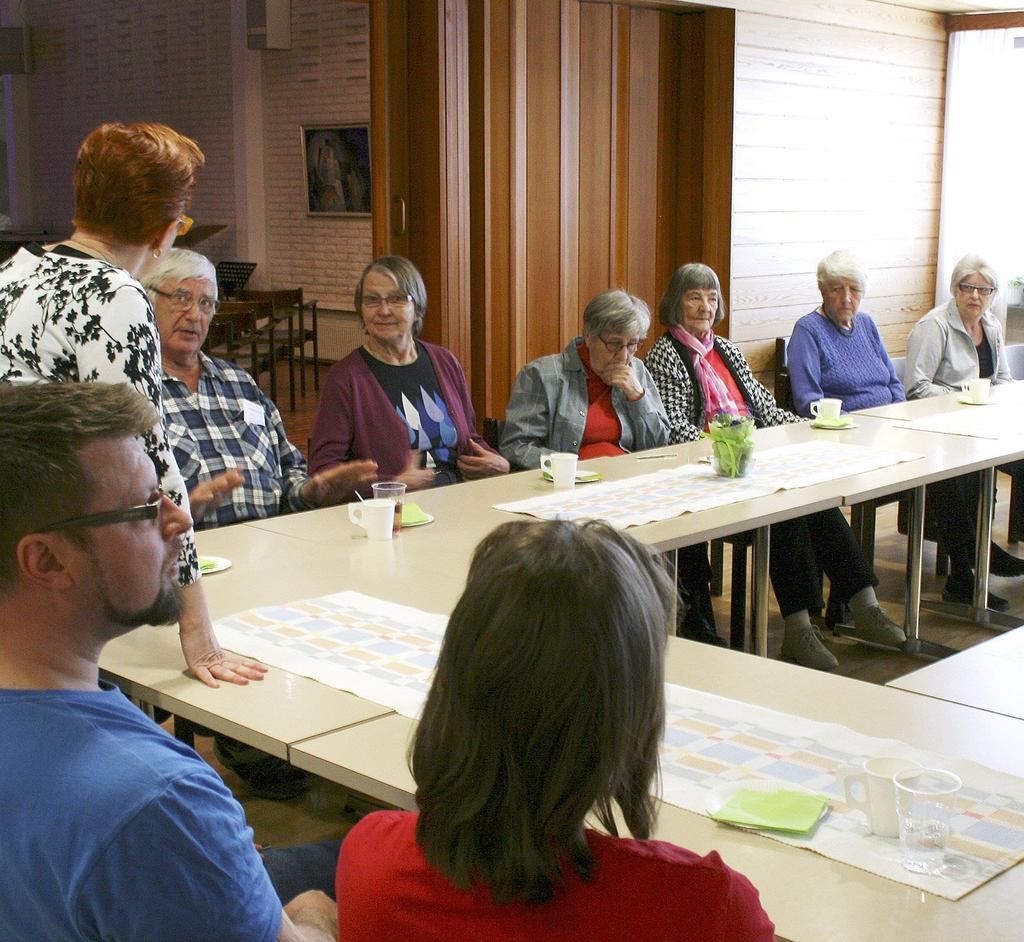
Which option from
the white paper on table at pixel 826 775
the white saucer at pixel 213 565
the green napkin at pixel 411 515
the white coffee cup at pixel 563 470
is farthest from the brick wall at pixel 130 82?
the white paper on table at pixel 826 775

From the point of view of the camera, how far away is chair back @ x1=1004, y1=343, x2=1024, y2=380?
635cm

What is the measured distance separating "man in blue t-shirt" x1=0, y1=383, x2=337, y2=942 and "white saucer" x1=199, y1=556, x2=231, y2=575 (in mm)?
1377

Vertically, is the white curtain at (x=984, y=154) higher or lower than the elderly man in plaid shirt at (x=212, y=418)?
higher

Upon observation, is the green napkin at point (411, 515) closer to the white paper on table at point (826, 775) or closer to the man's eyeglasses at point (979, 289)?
the white paper on table at point (826, 775)

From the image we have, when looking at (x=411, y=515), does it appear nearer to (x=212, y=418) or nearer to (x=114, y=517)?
(x=212, y=418)

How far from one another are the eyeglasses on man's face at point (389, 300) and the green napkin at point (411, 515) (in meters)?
0.97

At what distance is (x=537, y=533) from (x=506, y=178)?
5148 mm

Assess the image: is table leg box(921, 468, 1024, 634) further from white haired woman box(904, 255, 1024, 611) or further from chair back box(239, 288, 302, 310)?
chair back box(239, 288, 302, 310)

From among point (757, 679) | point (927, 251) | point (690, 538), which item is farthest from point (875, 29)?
point (757, 679)

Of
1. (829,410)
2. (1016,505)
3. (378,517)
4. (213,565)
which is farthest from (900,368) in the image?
(213,565)

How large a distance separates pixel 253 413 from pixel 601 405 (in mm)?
1275

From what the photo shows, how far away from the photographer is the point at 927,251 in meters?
8.30

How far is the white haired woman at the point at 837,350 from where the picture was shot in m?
5.29

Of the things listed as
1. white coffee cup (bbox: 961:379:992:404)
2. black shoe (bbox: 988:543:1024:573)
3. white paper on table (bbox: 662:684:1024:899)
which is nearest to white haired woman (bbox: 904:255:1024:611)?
black shoe (bbox: 988:543:1024:573)
